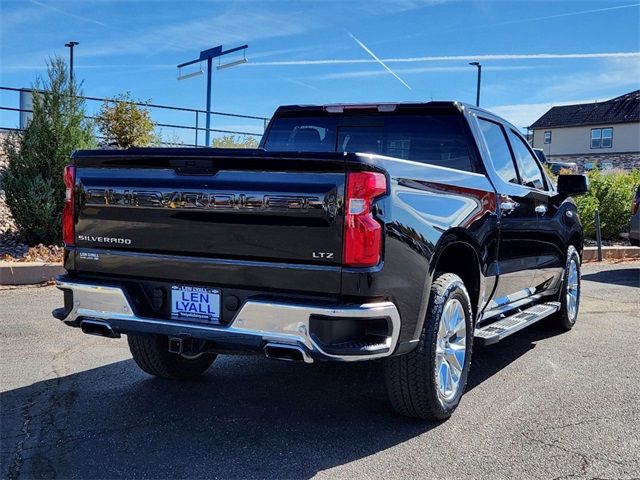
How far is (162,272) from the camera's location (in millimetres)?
3633

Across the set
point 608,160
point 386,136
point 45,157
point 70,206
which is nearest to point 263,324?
point 70,206

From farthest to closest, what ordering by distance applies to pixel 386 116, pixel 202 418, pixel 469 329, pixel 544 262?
pixel 544 262, pixel 386 116, pixel 469 329, pixel 202 418

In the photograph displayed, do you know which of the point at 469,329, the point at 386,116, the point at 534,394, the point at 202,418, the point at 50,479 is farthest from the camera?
the point at 386,116

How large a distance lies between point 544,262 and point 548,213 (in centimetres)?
45

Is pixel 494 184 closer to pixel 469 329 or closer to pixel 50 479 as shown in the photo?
pixel 469 329

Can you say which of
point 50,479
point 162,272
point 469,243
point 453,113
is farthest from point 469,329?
point 50,479

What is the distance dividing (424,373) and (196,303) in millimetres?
1290

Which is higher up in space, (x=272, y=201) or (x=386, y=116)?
(x=386, y=116)

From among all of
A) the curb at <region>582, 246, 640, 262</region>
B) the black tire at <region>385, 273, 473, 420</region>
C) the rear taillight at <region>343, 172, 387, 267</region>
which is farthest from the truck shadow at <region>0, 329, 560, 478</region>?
the curb at <region>582, 246, 640, 262</region>

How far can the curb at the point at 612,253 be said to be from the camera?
13203 mm

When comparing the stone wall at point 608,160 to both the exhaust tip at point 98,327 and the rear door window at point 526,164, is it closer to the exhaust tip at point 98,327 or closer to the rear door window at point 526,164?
the rear door window at point 526,164

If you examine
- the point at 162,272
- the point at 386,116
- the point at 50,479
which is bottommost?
the point at 50,479

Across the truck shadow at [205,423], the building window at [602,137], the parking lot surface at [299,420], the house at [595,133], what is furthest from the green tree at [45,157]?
the building window at [602,137]

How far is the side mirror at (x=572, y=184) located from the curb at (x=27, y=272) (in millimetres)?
5827
